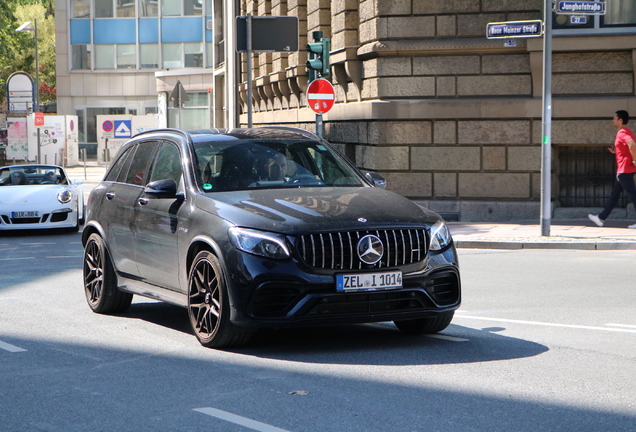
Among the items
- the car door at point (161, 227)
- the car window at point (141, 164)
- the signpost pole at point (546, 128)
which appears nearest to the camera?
the car door at point (161, 227)

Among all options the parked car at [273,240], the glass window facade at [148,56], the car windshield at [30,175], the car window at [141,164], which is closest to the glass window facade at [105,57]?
the glass window facade at [148,56]

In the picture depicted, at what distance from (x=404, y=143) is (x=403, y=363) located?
13.9m

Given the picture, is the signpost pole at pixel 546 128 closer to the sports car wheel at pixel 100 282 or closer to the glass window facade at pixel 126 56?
the sports car wheel at pixel 100 282

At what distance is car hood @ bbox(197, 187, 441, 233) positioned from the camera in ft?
23.1

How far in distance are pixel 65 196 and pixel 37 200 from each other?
496 millimetres

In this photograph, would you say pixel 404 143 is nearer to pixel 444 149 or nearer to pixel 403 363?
pixel 444 149

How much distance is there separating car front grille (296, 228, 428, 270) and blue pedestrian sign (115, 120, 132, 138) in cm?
4251

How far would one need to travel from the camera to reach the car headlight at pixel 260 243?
6.96m

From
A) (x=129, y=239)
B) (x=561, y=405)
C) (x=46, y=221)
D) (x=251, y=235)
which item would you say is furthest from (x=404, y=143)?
(x=561, y=405)

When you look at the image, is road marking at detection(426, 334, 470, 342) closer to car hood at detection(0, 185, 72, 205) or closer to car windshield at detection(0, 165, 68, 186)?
car hood at detection(0, 185, 72, 205)

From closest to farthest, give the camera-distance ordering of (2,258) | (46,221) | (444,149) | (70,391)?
(70,391), (2,258), (46,221), (444,149)

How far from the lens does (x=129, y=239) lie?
29.0 feet

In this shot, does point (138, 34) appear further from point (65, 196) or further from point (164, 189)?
point (164, 189)

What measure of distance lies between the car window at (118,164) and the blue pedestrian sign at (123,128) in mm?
39397
